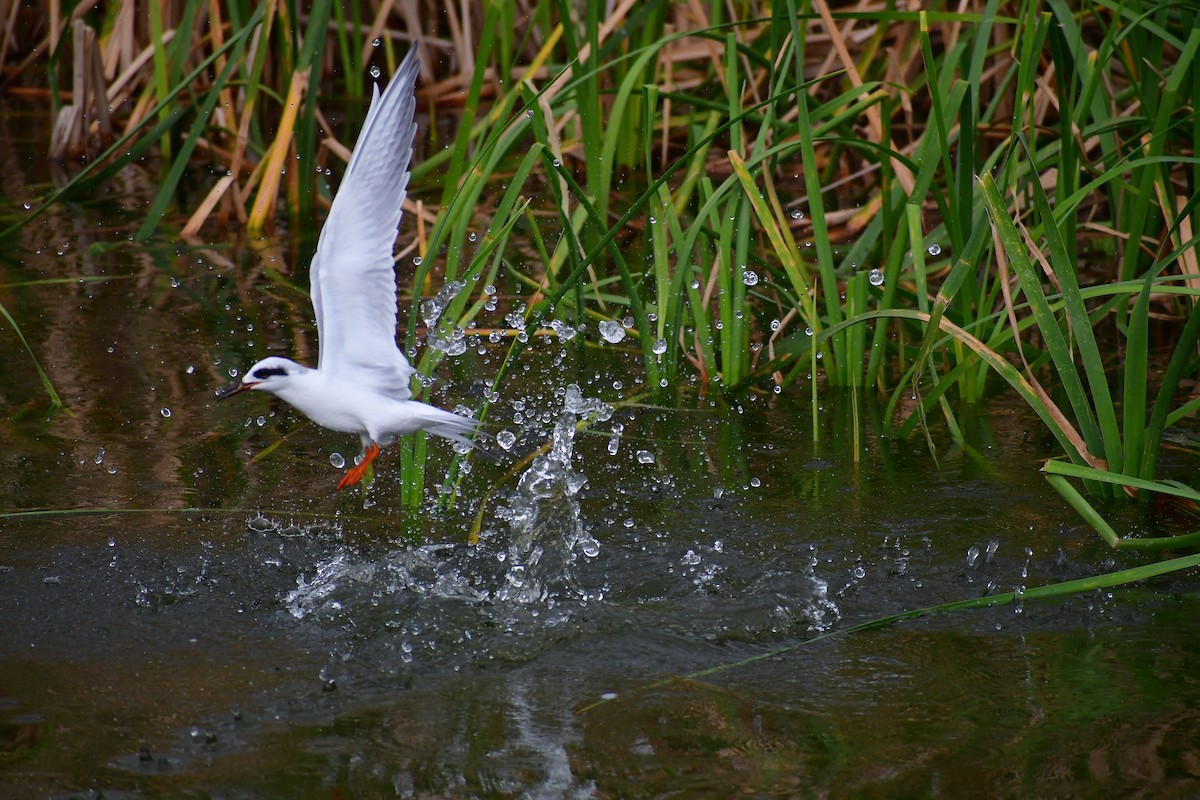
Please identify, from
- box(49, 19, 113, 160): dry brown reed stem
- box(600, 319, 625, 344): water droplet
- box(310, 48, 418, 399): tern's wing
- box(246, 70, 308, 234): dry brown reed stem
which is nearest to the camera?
box(310, 48, 418, 399): tern's wing

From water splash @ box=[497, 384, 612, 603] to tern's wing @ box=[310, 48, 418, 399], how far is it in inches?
23.1

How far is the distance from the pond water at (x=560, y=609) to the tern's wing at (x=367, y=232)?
612 mm

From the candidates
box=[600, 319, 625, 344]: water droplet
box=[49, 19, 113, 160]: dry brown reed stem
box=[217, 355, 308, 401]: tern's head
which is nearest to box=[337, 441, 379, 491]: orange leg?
box=[217, 355, 308, 401]: tern's head

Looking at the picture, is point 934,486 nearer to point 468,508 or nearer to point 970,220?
point 970,220

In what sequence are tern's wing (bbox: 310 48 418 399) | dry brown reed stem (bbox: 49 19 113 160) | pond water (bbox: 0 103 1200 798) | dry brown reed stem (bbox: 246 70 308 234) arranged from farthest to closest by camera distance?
dry brown reed stem (bbox: 49 19 113 160) → dry brown reed stem (bbox: 246 70 308 234) → tern's wing (bbox: 310 48 418 399) → pond water (bbox: 0 103 1200 798)

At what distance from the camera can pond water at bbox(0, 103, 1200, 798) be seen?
2.78m

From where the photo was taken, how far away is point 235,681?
312 cm

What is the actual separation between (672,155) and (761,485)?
3.95m

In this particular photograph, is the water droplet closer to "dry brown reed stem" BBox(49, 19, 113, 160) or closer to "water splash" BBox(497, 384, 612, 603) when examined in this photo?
"water splash" BBox(497, 384, 612, 603)

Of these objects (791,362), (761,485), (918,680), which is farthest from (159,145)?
(918,680)

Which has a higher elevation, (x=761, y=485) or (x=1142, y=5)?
(x=1142, y=5)

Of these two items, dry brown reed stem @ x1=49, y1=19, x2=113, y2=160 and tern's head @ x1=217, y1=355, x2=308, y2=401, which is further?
dry brown reed stem @ x1=49, y1=19, x2=113, y2=160

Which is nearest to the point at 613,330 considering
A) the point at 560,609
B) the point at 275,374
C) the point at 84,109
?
the point at 275,374

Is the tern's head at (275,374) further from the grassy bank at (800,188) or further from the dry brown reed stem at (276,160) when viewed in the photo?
the dry brown reed stem at (276,160)
